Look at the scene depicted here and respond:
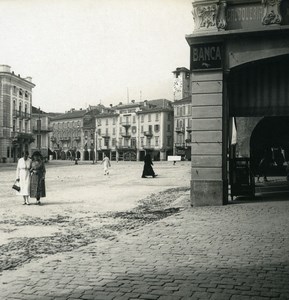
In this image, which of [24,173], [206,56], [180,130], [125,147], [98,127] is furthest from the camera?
[98,127]

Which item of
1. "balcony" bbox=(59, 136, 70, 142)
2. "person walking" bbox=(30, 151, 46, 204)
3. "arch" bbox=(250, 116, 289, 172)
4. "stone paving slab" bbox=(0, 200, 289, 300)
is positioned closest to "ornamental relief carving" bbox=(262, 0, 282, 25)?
"stone paving slab" bbox=(0, 200, 289, 300)

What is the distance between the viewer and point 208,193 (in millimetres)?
11516

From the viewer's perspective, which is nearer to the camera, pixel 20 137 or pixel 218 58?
pixel 218 58

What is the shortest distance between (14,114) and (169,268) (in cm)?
6400

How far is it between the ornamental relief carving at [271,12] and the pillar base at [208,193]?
460 centimetres

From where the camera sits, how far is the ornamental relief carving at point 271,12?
11.0 meters

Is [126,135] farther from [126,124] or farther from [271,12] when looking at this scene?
[271,12]

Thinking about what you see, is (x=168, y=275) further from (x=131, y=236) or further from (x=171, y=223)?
→ (x=171, y=223)

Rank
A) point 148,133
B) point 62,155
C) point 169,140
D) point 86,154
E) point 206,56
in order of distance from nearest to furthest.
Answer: point 206,56, point 169,140, point 148,133, point 86,154, point 62,155

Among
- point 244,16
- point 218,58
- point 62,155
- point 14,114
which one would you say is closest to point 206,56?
point 218,58

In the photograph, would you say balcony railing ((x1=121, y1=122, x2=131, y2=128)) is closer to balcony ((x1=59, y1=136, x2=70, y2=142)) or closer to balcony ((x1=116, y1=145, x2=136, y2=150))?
balcony ((x1=116, y1=145, x2=136, y2=150))

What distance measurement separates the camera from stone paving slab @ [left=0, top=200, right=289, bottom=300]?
14.2 feet

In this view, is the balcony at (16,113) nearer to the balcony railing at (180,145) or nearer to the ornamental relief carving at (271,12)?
the balcony railing at (180,145)

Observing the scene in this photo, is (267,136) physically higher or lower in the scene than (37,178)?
higher
